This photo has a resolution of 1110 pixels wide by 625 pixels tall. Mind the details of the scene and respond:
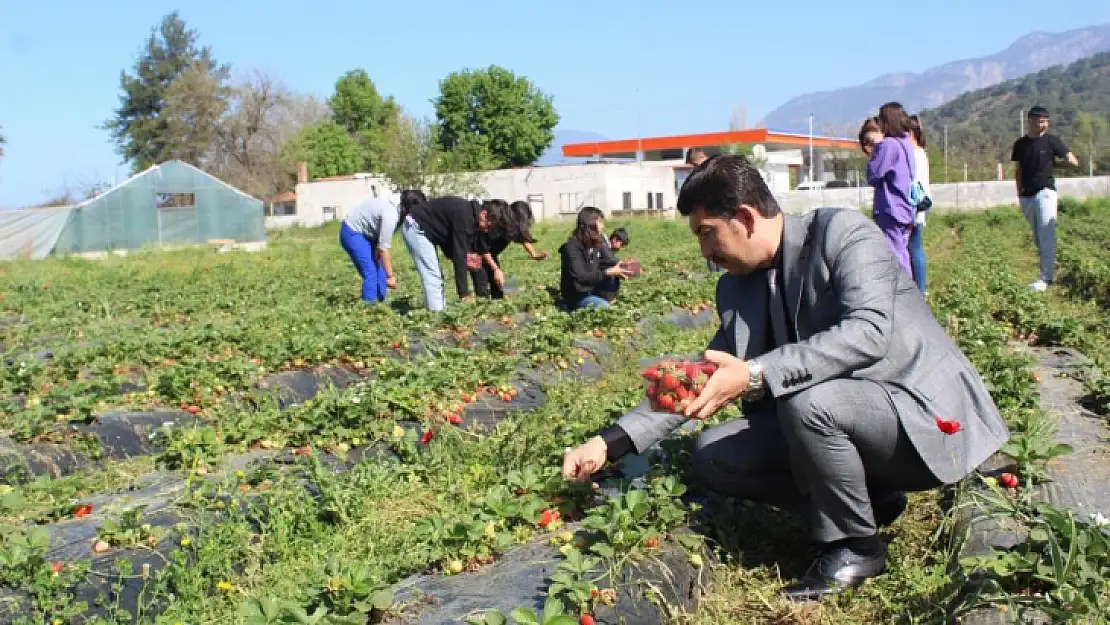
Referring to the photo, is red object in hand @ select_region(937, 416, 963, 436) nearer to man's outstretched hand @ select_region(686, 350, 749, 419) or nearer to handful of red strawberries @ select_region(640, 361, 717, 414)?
man's outstretched hand @ select_region(686, 350, 749, 419)

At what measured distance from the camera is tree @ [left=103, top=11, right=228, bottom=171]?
62.7m

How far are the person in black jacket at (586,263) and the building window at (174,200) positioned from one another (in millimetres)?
25460

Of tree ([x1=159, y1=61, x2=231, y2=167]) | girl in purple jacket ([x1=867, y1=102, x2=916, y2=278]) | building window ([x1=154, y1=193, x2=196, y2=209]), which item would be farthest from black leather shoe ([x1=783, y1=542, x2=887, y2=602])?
tree ([x1=159, y1=61, x2=231, y2=167])

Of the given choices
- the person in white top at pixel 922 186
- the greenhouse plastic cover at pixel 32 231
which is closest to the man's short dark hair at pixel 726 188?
the person in white top at pixel 922 186

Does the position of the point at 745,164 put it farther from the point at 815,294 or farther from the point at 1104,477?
the point at 1104,477

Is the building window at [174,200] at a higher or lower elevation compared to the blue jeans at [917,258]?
higher

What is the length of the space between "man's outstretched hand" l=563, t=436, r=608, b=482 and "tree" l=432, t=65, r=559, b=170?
217ft

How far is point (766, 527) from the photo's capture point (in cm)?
334

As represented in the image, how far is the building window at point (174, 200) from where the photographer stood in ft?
100

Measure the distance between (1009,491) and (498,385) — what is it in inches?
123

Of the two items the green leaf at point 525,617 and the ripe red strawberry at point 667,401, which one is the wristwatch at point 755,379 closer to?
the ripe red strawberry at point 667,401

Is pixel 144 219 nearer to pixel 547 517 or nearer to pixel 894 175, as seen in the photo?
pixel 894 175

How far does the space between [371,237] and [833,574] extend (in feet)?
23.9

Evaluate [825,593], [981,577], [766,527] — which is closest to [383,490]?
[766,527]
